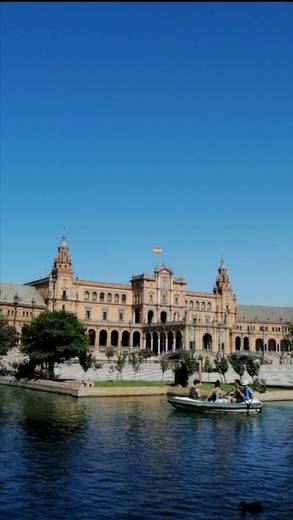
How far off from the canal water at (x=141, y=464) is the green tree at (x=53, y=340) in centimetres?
1915

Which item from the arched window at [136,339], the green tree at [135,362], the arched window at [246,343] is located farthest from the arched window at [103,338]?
the green tree at [135,362]

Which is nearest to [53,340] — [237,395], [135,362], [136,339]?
[135,362]

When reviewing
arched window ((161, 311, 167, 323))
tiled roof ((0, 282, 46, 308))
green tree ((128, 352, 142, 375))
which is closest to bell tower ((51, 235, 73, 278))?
tiled roof ((0, 282, 46, 308))

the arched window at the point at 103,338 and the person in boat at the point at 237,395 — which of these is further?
the arched window at the point at 103,338

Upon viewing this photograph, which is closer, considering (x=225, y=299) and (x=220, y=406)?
(x=220, y=406)

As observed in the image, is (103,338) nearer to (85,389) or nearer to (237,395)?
(85,389)

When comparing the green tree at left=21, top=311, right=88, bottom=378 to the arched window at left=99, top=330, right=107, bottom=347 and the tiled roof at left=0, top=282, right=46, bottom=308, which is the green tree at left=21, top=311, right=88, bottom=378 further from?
the arched window at left=99, top=330, right=107, bottom=347

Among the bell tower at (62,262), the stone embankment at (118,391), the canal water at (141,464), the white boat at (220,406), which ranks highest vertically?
the bell tower at (62,262)

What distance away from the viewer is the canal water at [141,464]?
18.3m

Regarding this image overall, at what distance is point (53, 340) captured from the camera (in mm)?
59562

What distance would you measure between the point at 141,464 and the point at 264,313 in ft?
458

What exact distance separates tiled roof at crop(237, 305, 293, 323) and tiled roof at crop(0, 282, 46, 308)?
2144 inches

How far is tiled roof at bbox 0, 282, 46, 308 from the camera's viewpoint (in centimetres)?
12438

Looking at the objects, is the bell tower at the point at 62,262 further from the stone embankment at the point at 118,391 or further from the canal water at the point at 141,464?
the canal water at the point at 141,464
